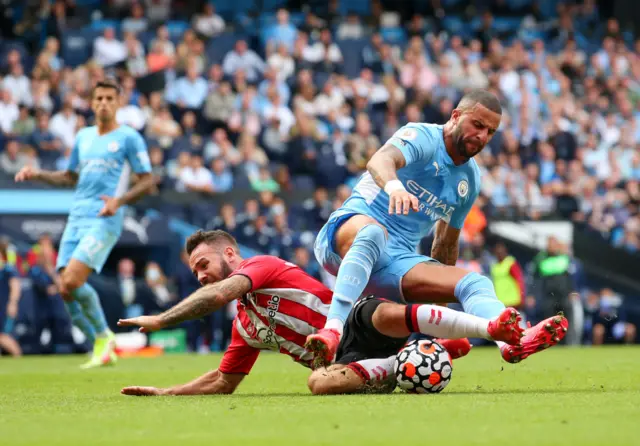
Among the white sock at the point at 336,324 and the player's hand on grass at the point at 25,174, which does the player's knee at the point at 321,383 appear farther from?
the player's hand on grass at the point at 25,174

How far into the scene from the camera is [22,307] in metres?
15.9

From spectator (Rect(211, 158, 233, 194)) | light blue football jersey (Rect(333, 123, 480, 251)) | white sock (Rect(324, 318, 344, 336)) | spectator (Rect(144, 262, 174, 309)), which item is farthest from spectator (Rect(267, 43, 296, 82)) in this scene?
white sock (Rect(324, 318, 344, 336))

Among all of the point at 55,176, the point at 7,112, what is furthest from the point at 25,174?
the point at 7,112

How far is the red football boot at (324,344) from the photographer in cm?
620

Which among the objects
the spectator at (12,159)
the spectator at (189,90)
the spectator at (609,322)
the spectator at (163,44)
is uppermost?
the spectator at (163,44)

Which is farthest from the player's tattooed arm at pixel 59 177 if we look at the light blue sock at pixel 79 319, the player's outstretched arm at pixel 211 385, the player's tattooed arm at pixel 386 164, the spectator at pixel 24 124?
Answer: the spectator at pixel 24 124

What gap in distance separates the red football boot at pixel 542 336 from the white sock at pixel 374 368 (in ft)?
2.55

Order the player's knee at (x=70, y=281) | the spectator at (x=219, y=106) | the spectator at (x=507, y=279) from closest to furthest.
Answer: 1. the player's knee at (x=70, y=281)
2. the spectator at (x=507, y=279)
3. the spectator at (x=219, y=106)

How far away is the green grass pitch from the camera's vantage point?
15.1 feet

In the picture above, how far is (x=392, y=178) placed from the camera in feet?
22.0

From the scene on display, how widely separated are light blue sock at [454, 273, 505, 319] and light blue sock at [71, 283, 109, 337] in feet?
18.0

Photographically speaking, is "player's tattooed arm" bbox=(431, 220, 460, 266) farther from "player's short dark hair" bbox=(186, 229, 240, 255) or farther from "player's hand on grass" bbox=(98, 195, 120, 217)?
"player's hand on grass" bbox=(98, 195, 120, 217)

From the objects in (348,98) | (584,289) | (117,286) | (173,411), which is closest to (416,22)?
(348,98)

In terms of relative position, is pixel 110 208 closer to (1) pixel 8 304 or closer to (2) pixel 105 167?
(2) pixel 105 167
